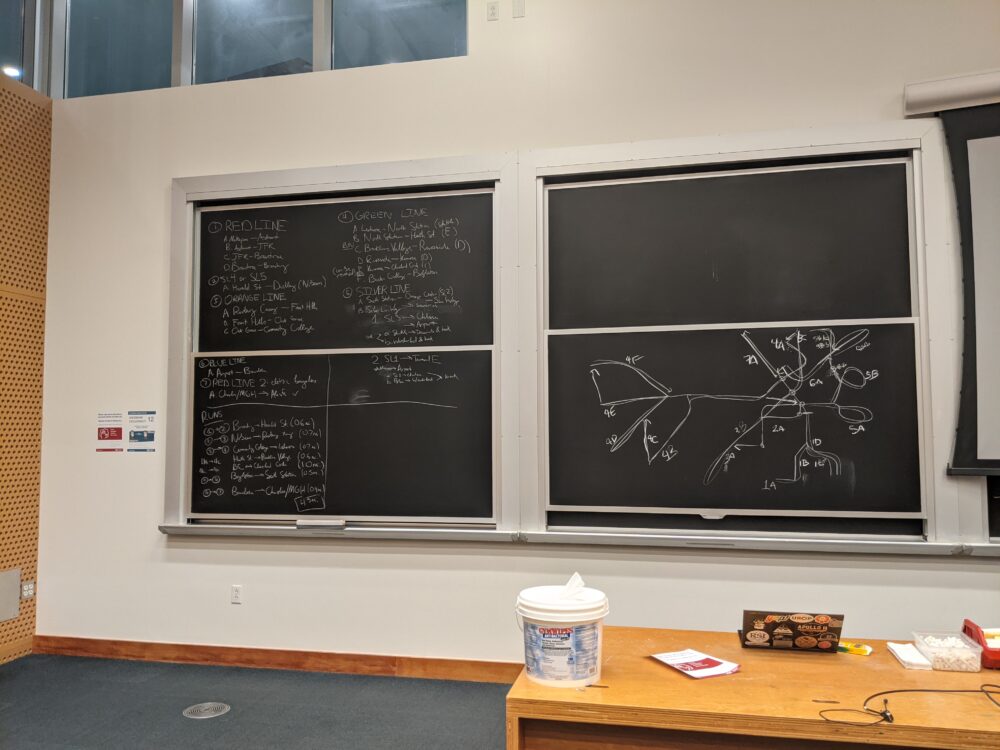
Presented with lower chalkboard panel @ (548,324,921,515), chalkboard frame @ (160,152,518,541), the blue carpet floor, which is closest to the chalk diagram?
lower chalkboard panel @ (548,324,921,515)

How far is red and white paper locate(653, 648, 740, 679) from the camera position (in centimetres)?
165

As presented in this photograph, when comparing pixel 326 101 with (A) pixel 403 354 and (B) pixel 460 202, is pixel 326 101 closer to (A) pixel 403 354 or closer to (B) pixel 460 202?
(B) pixel 460 202

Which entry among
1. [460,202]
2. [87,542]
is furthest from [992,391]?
[87,542]

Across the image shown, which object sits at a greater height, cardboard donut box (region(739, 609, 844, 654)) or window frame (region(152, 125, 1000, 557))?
window frame (region(152, 125, 1000, 557))

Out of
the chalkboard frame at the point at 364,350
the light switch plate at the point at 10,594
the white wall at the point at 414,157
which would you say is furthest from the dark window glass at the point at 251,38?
the light switch plate at the point at 10,594

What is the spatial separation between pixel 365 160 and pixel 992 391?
3.13m

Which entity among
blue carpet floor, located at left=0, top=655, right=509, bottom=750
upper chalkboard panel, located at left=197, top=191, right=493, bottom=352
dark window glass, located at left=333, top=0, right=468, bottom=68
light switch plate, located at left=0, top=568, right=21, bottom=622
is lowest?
blue carpet floor, located at left=0, top=655, right=509, bottom=750

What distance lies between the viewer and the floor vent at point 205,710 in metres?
2.99

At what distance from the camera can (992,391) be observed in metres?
2.94

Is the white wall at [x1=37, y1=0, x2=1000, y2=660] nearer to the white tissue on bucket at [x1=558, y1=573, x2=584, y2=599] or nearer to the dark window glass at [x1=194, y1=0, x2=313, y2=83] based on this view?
the dark window glass at [x1=194, y1=0, x2=313, y2=83]

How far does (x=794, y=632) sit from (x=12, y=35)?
5128 mm

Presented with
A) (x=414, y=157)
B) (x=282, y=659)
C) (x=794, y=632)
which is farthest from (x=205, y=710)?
(x=414, y=157)

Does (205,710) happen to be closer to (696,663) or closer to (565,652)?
(565,652)

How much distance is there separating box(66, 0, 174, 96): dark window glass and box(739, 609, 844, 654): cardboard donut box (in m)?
4.17
